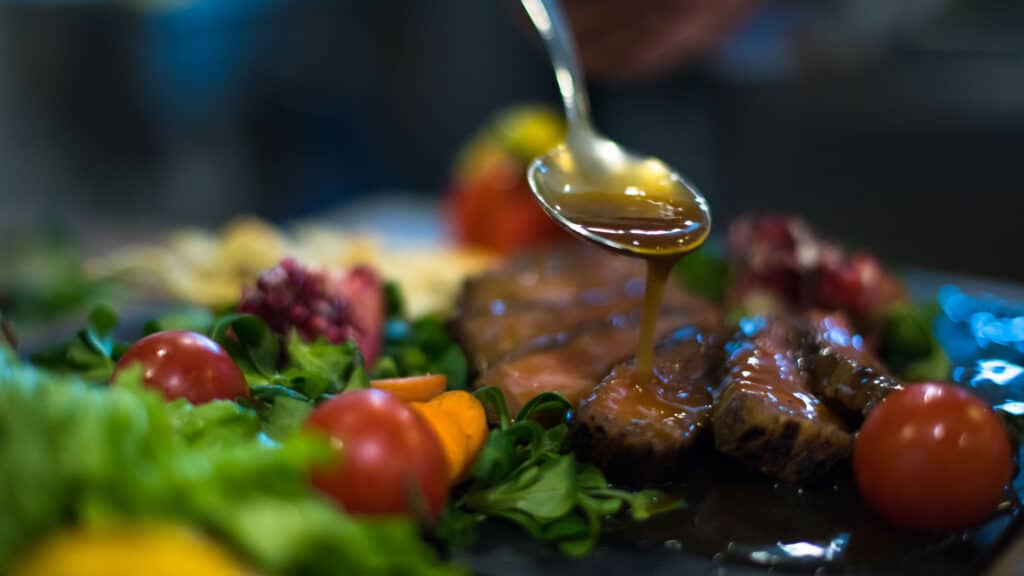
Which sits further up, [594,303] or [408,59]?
[594,303]

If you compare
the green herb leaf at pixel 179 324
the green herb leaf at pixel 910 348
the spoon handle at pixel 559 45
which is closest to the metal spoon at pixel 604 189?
the spoon handle at pixel 559 45

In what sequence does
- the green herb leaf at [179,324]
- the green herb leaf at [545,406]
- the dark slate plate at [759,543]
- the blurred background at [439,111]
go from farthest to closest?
the blurred background at [439,111] → the green herb leaf at [179,324] → the green herb leaf at [545,406] → the dark slate plate at [759,543]

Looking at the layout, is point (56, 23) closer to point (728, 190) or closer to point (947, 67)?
point (728, 190)

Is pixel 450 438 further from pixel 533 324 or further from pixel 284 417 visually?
pixel 533 324

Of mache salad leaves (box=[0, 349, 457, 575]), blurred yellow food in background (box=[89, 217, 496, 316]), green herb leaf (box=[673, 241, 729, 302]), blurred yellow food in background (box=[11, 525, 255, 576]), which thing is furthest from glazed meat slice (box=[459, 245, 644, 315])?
blurred yellow food in background (box=[11, 525, 255, 576])

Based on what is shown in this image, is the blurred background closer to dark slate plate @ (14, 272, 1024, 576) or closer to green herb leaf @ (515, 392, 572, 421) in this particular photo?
green herb leaf @ (515, 392, 572, 421)

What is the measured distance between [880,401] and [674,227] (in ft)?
1.82

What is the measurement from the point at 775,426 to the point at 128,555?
1188 millimetres

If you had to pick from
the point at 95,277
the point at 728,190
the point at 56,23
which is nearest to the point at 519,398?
the point at 95,277

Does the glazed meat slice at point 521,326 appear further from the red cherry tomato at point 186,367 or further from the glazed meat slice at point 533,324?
the red cherry tomato at point 186,367

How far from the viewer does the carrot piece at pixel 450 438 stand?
1.84 meters

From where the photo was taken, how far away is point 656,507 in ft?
6.31

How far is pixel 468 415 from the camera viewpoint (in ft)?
6.50

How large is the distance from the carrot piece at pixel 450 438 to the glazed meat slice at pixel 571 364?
0.29 meters
